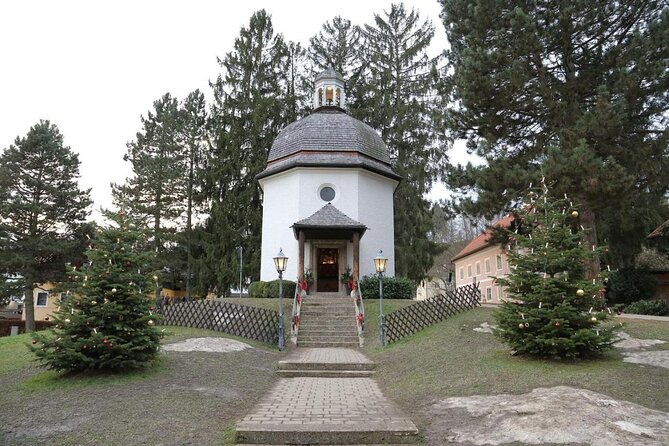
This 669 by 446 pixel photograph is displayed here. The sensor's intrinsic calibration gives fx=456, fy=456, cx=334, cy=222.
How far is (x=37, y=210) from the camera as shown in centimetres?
2731

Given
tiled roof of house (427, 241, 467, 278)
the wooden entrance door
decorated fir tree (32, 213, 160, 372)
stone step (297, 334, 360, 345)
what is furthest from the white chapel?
tiled roof of house (427, 241, 467, 278)

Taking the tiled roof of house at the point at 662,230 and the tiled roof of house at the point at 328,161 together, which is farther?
the tiled roof of house at the point at 328,161

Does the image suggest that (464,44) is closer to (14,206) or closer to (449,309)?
(449,309)

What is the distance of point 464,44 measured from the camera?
17266 mm

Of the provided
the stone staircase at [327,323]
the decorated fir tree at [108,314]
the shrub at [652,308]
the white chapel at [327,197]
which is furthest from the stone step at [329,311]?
the shrub at [652,308]

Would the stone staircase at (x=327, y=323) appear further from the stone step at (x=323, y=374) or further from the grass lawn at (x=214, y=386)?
the stone step at (x=323, y=374)

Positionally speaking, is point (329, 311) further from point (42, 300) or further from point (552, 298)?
point (42, 300)

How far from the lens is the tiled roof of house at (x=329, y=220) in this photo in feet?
62.4

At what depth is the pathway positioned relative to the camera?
220 inches

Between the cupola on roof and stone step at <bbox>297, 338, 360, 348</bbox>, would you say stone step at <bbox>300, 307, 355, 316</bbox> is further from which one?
the cupola on roof

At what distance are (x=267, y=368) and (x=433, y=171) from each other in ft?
71.0

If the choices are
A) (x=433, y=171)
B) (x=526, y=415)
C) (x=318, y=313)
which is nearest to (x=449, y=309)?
(x=318, y=313)

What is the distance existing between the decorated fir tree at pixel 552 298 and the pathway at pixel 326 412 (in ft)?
10.7

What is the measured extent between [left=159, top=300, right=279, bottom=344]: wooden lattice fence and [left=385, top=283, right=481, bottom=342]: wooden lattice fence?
12.0ft
